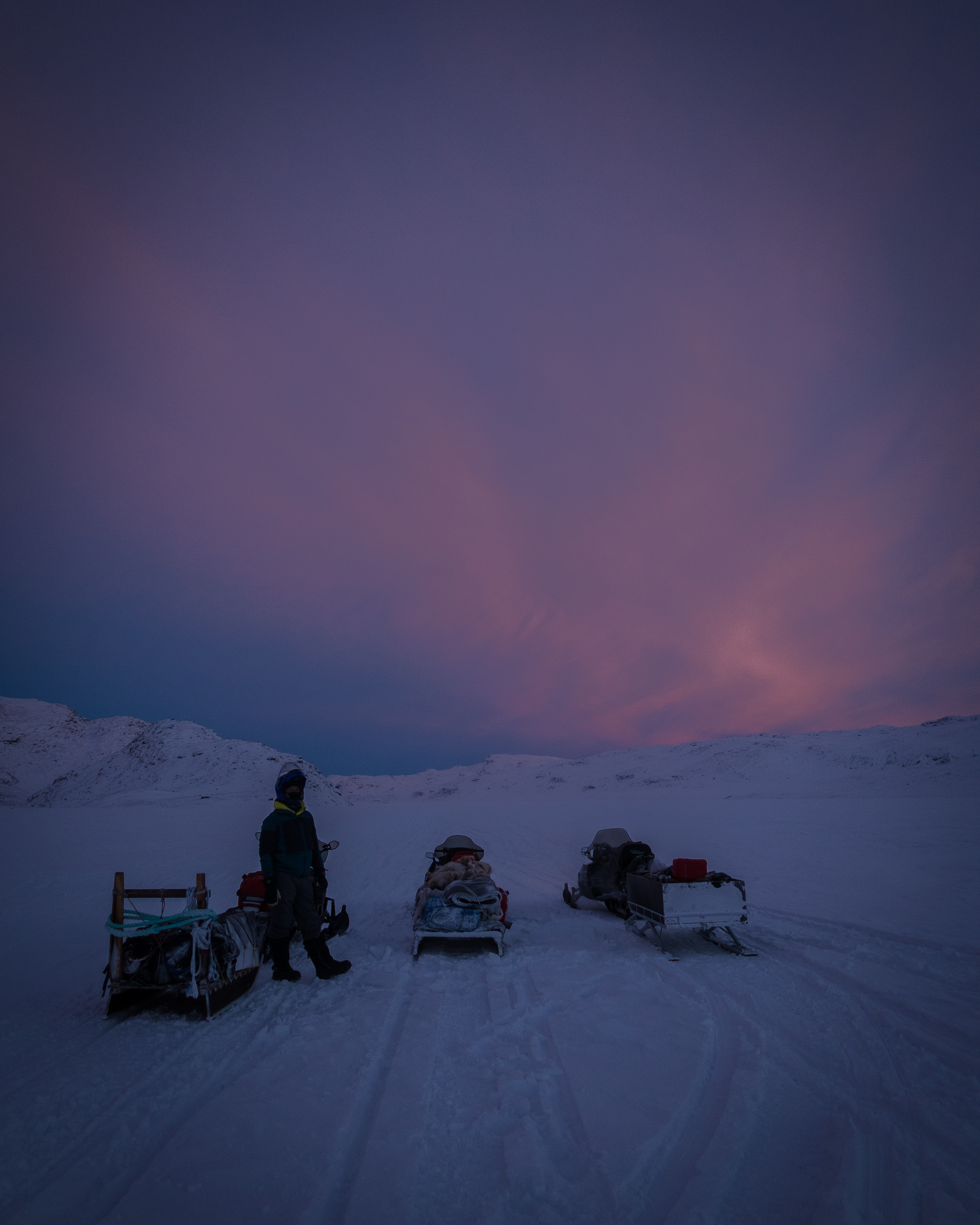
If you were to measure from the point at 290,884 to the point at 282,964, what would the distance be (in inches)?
36.9

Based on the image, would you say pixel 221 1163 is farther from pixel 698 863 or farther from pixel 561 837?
pixel 561 837

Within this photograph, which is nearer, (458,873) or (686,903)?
(686,903)

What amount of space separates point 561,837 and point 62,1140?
20196mm

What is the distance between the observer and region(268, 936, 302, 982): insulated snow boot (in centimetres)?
653

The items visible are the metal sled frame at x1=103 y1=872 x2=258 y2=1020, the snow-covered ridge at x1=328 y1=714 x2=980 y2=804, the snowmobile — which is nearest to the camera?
the metal sled frame at x1=103 y1=872 x2=258 y2=1020

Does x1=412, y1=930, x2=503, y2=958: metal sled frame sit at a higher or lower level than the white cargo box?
lower

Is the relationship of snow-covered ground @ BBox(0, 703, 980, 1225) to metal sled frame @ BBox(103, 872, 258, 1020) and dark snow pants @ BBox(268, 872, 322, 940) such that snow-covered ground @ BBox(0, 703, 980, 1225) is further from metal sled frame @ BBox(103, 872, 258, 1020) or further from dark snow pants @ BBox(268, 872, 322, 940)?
dark snow pants @ BBox(268, 872, 322, 940)

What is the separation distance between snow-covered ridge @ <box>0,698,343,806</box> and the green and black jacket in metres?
38.9

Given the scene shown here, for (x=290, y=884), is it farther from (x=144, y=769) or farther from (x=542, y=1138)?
(x=144, y=769)

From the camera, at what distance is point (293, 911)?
670 centimetres

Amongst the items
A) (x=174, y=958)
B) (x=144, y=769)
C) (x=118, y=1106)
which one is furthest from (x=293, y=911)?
(x=144, y=769)

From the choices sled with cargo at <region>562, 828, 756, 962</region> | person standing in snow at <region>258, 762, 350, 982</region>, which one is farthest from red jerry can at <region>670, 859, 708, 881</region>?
person standing in snow at <region>258, 762, 350, 982</region>

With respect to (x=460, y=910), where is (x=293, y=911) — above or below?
above

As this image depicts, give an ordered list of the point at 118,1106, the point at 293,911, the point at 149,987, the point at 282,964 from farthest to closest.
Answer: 1. the point at 293,911
2. the point at 282,964
3. the point at 149,987
4. the point at 118,1106
